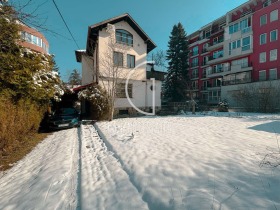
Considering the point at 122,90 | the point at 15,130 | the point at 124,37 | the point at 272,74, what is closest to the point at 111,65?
the point at 122,90

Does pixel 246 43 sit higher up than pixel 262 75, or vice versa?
pixel 246 43

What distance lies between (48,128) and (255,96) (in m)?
24.1

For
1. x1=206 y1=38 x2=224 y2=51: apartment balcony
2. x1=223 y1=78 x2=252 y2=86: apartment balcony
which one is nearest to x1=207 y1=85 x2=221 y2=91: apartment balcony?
x1=223 y1=78 x2=252 y2=86: apartment balcony

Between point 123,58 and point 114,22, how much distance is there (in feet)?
13.2

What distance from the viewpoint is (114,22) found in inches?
759

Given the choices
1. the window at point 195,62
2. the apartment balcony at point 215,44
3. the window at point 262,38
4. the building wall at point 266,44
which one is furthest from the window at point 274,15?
the window at point 195,62

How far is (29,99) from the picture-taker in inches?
370

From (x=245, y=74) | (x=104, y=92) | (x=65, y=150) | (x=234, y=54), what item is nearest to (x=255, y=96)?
(x=245, y=74)

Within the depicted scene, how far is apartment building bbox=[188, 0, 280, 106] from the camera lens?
1095 inches

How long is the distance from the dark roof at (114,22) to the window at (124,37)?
3.57 feet

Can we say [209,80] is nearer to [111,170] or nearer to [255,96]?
[255,96]

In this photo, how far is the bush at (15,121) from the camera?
6444 mm

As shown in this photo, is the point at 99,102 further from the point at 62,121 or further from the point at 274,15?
the point at 274,15

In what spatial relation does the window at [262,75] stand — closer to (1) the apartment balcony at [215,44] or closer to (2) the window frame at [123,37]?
(1) the apartment balcony at [215,44]
